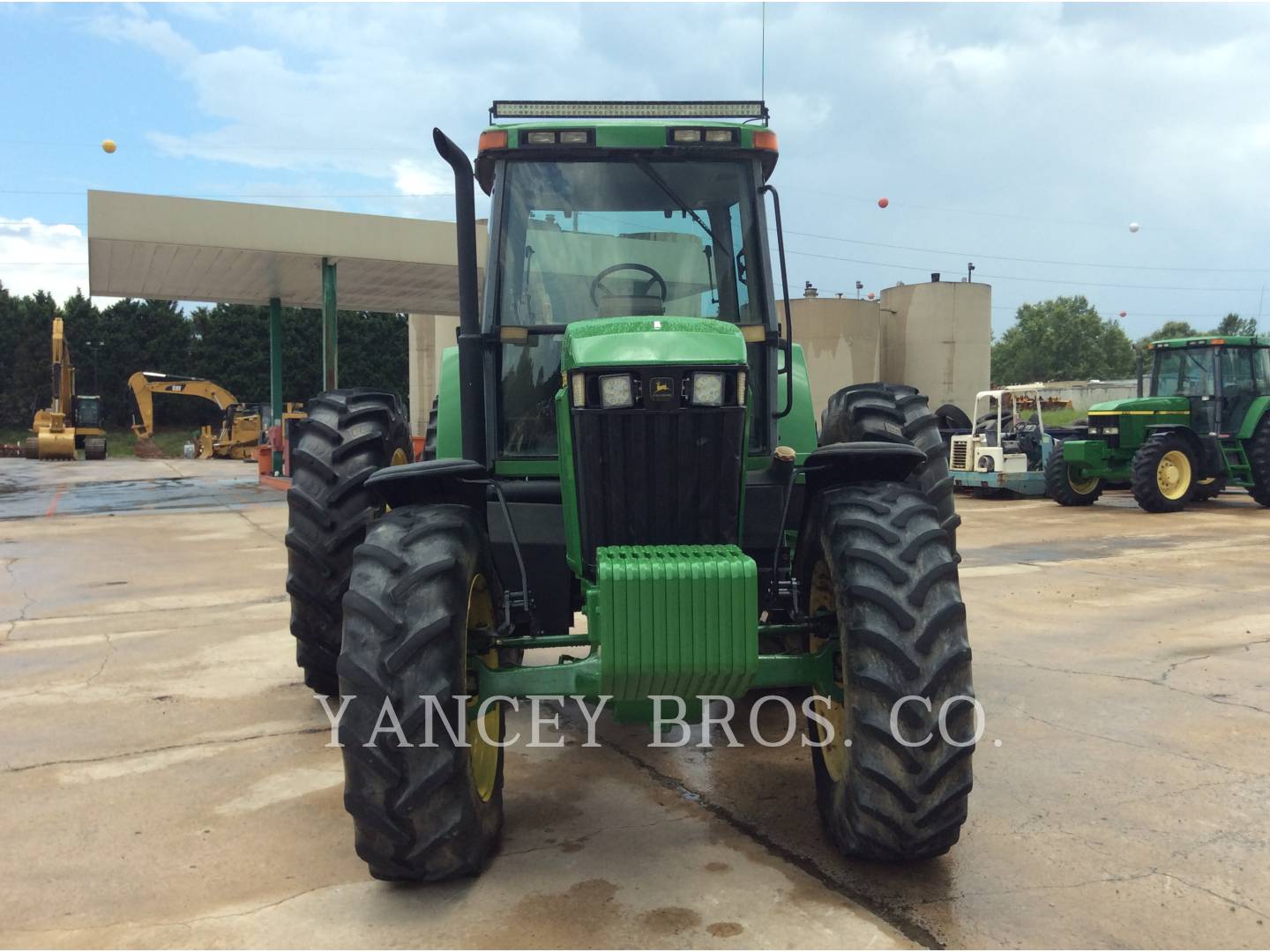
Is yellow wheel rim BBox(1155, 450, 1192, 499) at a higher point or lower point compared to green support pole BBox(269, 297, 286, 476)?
lower

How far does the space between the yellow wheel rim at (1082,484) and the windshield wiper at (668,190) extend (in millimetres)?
14162

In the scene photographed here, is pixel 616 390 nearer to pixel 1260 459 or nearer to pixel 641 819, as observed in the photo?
pixel 641 819

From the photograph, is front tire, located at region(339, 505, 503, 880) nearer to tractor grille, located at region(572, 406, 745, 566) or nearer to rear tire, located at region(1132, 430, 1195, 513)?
tractor grille, located at region(572, 406, 745, 566)

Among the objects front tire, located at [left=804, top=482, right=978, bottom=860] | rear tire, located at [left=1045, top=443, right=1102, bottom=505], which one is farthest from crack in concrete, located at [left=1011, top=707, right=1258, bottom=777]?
rear tire, located at [left=1045, top=443, right=1102, bottom=505]

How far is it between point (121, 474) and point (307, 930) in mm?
27662

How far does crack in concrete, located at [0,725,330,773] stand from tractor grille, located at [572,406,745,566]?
2.30m

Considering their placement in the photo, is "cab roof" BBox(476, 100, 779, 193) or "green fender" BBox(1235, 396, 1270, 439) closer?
"cab roof" BBox(476, 100, 779, 193)

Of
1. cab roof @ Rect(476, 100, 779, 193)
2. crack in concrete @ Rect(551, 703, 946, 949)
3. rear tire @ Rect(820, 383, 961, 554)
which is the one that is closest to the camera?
crack in concrete @ Rect(551, 703, 946, 949)

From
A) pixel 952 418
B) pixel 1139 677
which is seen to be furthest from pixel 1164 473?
pixel 1139 677

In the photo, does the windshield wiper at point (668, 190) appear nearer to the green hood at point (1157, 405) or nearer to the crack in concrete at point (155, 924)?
the crack in concrete at point (155, 924)

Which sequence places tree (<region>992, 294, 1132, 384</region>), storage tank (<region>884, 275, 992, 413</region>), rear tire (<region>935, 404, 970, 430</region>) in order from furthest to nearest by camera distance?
tree (<region>992, 294, 1132, 384</region>), storage tank (<region>884, 275, 992, 413</region>), rear tire (<region>935, 404, 970, 430</region>)

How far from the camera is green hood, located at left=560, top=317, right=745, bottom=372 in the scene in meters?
3.31

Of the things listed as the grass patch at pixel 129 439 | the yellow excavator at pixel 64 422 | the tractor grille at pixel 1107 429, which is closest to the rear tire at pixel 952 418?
the tractor grille at pixel 1107 429

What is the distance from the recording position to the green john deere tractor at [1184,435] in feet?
51.0
